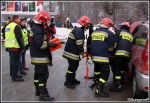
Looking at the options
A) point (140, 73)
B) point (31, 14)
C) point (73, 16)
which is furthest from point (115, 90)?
point (73, 16)

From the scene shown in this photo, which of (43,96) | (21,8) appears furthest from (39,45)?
(21,8)

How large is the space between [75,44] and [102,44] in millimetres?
782

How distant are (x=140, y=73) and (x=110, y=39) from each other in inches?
46.2

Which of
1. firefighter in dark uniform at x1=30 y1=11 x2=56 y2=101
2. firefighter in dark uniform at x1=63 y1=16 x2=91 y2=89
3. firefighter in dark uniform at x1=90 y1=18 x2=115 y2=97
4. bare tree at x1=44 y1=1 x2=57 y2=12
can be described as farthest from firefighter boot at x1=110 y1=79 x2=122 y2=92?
bare tree at x1=44 y1=1 x2=57 y2=12

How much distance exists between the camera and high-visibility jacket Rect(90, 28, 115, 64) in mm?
5555

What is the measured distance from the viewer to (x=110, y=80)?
7.11 meters

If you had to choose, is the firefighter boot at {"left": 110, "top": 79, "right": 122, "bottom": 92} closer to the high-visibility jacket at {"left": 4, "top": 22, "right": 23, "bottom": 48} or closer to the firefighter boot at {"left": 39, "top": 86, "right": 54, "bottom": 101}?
the firefighter boot at {"left": 39, "top": 86, "right": 54, "bottom": 101}

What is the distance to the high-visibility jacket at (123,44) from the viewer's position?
228 inches

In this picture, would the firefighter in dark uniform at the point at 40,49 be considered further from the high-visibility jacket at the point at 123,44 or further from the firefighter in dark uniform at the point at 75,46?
the high-visibility jacket at the point at 123,44

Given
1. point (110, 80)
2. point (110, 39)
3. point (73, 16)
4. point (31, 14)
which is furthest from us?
point (73, 16)

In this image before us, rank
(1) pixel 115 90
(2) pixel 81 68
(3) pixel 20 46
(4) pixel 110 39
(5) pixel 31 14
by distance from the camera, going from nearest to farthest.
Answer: (4) pixel 110 39
(1) pixel 115 90
(3) pixel 20 46
(2) pixel 81 68
(5) pixel 31 14

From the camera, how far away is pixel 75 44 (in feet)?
19.7

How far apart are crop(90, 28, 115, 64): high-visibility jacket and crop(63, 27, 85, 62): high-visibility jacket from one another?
341mm

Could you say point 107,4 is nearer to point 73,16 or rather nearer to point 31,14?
point 31,14
